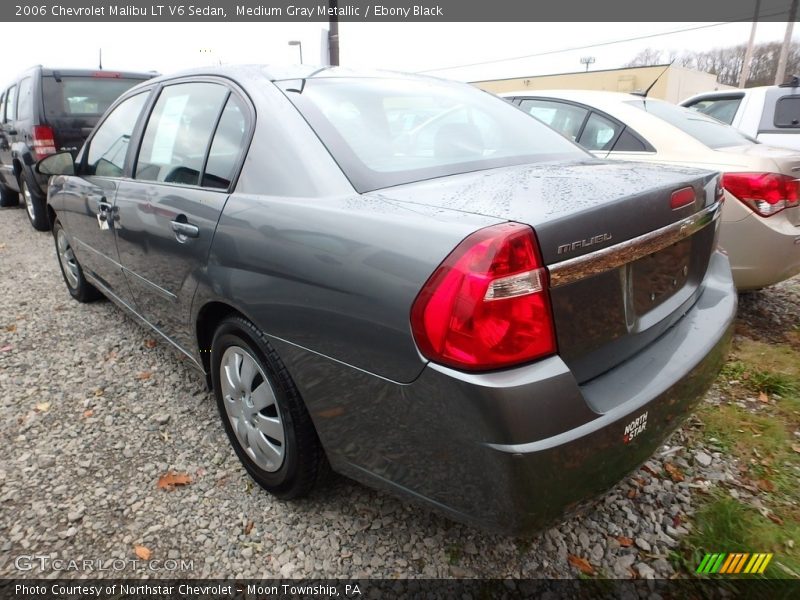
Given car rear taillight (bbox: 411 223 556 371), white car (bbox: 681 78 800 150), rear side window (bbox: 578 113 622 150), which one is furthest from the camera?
white car (bbox: 681 78 800 150)

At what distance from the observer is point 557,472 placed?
1.26 meters

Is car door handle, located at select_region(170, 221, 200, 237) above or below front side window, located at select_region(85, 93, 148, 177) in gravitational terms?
below

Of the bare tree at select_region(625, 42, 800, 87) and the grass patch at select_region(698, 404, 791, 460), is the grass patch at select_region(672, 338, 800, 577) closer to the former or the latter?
the grass patch at select_region(698, 404, 791, 460)

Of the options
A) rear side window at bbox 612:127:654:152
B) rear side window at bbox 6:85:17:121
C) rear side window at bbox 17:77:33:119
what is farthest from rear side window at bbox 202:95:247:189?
rear side window at bbox 6:85:17:121

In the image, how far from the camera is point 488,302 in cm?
121

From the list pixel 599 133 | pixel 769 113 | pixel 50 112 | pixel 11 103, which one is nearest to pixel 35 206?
pixel 50 112

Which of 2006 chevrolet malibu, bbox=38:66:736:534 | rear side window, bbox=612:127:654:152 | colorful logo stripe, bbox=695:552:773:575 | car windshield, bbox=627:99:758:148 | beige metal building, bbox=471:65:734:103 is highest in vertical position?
beige metal building, bbox=471:65:734:103

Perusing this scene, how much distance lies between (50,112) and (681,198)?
6.83 meters

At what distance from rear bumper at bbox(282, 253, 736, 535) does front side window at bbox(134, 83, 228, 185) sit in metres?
1.12

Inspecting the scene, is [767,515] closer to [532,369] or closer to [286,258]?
[532,369]

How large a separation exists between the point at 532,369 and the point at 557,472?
26cm

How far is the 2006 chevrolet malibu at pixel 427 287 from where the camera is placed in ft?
4.04

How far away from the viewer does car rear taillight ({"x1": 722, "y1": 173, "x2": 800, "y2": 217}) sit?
2.98 metres

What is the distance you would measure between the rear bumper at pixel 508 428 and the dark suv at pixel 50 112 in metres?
5.83
